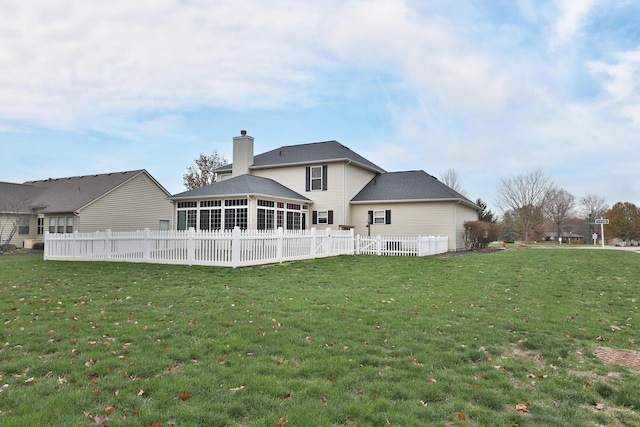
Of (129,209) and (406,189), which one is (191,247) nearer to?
(406,189)

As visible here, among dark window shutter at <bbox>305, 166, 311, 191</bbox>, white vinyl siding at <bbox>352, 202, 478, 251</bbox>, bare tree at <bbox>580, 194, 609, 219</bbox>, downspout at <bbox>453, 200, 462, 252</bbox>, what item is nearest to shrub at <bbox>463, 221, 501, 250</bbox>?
white vinyl siding at <bbox>352, 202, 478, 251</bbox>

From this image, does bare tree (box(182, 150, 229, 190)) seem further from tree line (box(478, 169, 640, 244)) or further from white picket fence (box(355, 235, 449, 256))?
tree line (box(478, 169, 640, 244))

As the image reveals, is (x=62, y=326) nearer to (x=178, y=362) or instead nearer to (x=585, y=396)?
(x=178, y=362)

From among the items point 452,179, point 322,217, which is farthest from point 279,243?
point 452,179

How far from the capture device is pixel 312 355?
425 cm

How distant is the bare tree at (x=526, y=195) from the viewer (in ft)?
161

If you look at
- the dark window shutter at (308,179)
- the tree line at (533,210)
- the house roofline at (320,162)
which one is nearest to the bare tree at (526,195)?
the tree line at (533,210)

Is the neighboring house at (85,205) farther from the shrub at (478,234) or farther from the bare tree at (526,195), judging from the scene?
Answer: the bare tree at (526,195)

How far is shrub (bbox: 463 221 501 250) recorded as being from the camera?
22.1m

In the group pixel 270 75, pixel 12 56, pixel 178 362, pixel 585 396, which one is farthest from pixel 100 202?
pixel 585 396

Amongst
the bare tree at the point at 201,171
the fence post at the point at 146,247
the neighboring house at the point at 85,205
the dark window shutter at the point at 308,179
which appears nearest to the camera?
the fence post at the point at 146,247

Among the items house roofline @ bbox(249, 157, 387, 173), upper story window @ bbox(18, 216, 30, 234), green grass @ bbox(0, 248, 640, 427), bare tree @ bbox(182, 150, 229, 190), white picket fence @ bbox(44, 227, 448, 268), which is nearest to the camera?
green grass @ bbox(0, 248, 640, 427)

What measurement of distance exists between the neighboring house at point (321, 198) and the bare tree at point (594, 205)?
53409mm

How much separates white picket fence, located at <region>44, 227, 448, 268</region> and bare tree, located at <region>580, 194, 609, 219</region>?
2490 inches
